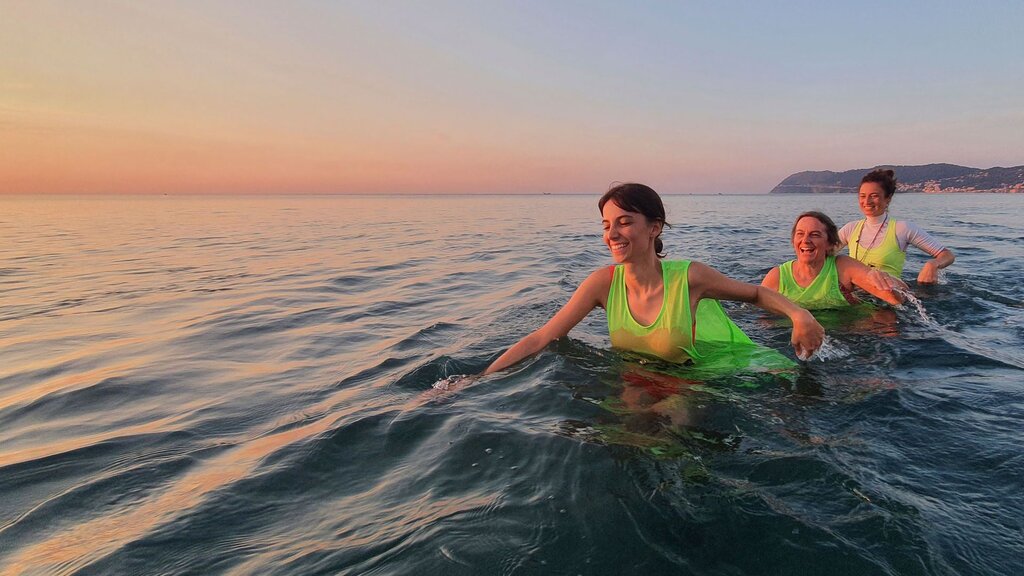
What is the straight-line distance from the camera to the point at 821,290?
23.7 feet

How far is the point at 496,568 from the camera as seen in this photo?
2369mm

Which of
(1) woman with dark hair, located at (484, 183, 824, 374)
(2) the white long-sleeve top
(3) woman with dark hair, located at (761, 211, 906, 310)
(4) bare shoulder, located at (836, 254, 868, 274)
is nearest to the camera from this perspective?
(1) woman with dark hair, located at (484, 183, 824, 374)

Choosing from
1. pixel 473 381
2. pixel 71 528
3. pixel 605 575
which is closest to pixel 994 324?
pixel 473 381

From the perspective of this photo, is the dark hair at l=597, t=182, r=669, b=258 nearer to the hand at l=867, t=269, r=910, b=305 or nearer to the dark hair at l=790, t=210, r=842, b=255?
the dark hair at l=790, t=210, r=842, b=255

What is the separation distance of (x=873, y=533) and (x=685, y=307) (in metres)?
2.41

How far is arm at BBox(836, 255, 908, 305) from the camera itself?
22.5ft

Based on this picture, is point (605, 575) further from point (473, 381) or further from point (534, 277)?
point (534, 277)

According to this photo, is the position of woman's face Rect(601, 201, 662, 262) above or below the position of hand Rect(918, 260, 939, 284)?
above

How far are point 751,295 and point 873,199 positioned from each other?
19.8 feet

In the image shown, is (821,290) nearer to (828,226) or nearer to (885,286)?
→ (885,286)

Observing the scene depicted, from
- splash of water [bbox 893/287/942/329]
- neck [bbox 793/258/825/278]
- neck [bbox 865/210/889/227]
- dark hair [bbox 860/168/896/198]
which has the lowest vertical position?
splash of water [bbox 893/287/942/329]

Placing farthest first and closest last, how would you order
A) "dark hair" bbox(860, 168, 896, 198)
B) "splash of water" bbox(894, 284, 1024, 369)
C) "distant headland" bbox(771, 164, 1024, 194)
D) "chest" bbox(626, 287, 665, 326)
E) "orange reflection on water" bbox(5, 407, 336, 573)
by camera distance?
1. "distant headland" bbox(771, 164, 1024, 194)
2. "dark hair" bbox(860, 168, 896, 198)
3. "splash of water" bbox(894, 284, 1024, 369)
4. "chest" bbox(626, 287, 665, 326)
5. "orange reflection on water" bbox(5, 407, 336, 573)

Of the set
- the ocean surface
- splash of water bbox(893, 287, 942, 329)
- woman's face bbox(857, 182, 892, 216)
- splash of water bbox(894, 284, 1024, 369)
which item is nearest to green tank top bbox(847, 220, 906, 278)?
woman's face bbox(857, 182, 892, 216)

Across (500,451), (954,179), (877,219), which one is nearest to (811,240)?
(877,219)
